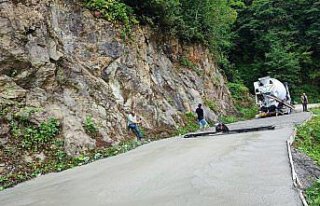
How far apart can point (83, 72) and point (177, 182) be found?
1004 centimetres

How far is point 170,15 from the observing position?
27.1 meters

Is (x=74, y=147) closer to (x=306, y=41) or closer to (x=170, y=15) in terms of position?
(x=170, y=15)

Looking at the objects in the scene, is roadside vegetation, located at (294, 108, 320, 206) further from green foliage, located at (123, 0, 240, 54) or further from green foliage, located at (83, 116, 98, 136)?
green foliage, located at (123, 0, 240, 54)

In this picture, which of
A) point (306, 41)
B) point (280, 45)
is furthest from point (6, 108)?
point (306, 41)

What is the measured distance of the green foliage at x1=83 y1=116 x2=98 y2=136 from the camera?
15303 millimetres

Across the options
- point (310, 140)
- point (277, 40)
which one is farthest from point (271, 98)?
point (277, 40)

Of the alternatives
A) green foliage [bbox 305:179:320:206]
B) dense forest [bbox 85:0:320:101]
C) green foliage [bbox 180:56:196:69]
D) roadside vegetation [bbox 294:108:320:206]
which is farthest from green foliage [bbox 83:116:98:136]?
dense forest [bbox 85:0:320:101]

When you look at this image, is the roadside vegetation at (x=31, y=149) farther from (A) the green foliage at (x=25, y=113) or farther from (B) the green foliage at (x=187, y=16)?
(B) the green foliage at (x=187, y=16)

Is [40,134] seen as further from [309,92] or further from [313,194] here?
[309,92]

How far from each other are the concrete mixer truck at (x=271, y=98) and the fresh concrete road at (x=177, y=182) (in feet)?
64.6

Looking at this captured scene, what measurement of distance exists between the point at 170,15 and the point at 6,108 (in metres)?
16.0

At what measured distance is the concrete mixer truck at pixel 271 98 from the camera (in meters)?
32.7

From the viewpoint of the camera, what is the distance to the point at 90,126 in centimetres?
1548

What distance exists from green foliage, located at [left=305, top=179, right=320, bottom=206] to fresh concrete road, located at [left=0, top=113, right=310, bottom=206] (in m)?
0.31
